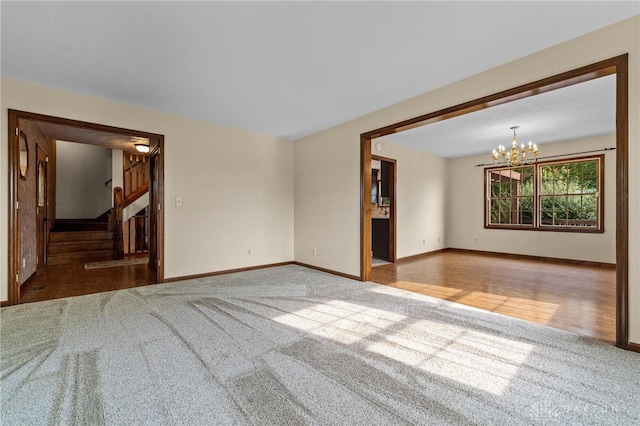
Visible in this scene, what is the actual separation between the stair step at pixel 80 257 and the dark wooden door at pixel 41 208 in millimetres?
208

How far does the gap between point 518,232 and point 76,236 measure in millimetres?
9859

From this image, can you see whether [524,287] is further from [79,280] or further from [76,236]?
[76,236]

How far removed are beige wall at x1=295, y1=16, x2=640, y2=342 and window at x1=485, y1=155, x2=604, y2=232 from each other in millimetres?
4528

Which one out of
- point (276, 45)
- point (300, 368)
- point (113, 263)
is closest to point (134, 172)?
point (113, 263)

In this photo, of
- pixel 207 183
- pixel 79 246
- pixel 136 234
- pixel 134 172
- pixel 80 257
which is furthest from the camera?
pixel 134 172

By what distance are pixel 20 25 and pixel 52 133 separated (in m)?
3.80

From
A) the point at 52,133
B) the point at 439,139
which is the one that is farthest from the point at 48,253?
the point at 439,139

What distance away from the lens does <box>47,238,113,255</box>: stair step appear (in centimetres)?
565

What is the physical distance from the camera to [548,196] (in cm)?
632

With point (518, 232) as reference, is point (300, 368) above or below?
below

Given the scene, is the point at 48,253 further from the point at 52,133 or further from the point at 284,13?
the point at 284,13

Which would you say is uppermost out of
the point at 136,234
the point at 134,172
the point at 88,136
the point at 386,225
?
the point at 88,136

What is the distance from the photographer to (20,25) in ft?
7.14

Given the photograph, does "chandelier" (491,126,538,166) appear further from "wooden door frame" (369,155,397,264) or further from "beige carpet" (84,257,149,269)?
"beige carpet" (84,257,149,269)
